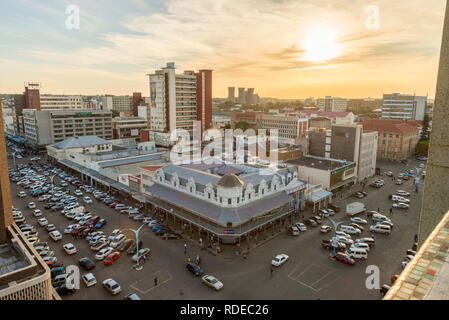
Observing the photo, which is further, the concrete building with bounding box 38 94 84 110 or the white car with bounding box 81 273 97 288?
the concrete building with bounding box 38 94 84 110

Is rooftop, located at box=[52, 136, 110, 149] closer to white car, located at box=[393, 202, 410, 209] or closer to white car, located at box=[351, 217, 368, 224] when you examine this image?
white car, located at box=[351, 217, 368, 224]

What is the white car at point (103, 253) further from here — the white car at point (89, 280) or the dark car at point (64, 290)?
the dark car at point (64, 290)

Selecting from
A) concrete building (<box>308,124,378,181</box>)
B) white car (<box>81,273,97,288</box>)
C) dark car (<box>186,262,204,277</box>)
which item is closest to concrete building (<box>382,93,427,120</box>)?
concrete building (<box>308,124,378,181</box>)

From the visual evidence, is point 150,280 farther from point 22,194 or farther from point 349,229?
point 22,194

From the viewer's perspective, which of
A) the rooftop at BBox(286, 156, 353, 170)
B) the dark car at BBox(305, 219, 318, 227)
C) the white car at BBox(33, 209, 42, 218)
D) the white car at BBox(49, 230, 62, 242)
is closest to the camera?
the white car at BBox(49, 230, 62, 242)

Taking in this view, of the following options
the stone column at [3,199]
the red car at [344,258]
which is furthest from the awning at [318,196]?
the stone column at [3,199]

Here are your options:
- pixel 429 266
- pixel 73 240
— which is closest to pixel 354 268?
pixel 429 266
